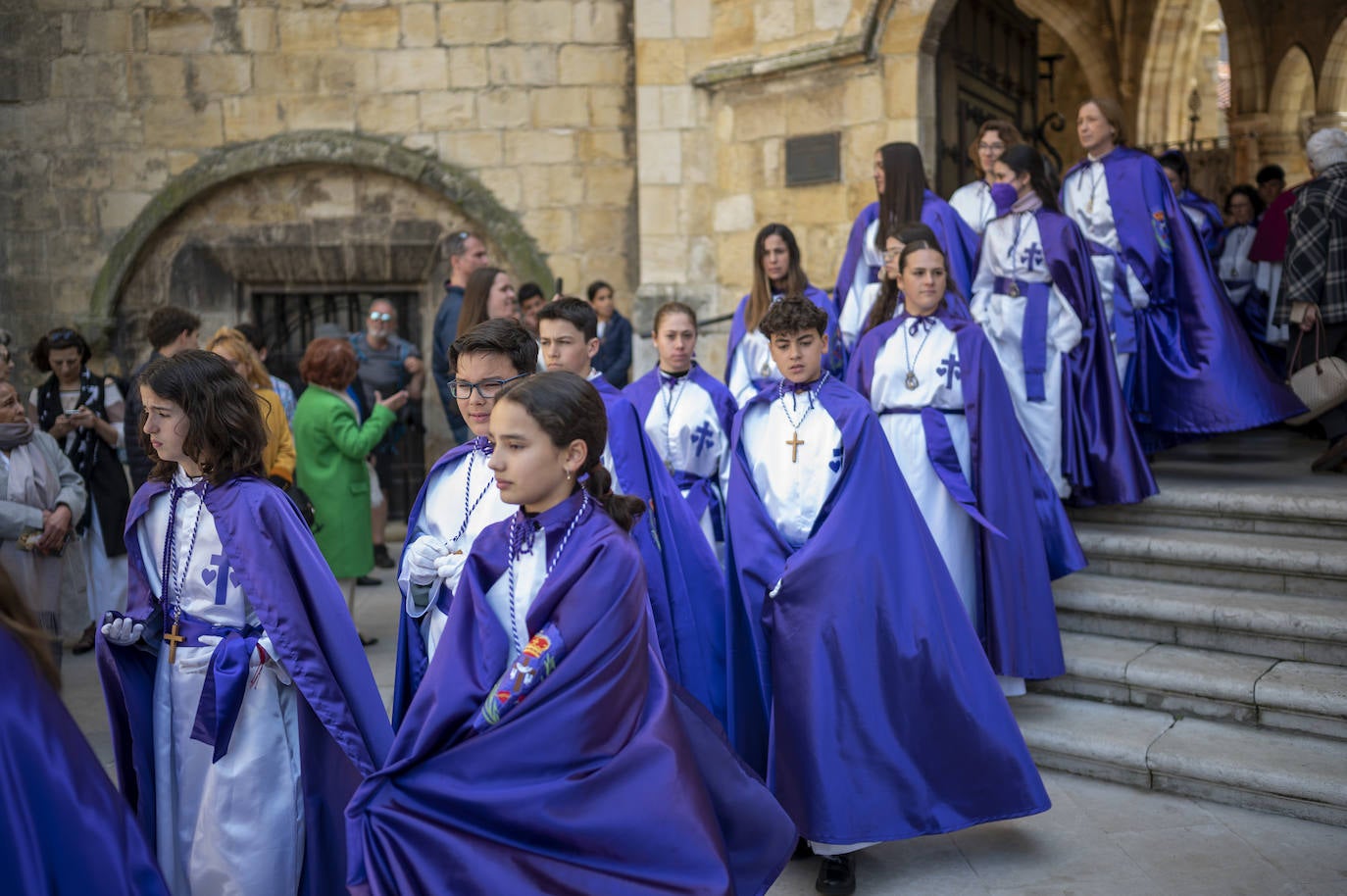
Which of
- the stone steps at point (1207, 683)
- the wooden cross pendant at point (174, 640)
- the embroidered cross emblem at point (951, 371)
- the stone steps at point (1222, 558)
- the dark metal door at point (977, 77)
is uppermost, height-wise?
the dark metal door at point (977, 77)

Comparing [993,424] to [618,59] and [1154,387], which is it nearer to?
[1154,387]

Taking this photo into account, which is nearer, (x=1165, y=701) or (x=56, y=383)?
(x=1165, y=701)

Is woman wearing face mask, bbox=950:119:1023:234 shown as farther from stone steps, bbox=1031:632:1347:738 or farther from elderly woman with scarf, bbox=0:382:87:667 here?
elderly woman with scarf, bbox=0:382:87:667

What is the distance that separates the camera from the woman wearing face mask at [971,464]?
4.67m

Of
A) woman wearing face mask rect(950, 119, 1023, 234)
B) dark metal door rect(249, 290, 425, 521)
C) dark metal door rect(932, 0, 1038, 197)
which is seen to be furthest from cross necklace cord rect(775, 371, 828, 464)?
dark metal door rect(249, 290, 425, 521)

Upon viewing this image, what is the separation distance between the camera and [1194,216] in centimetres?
804

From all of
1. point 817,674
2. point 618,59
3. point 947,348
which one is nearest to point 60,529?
point 817,674

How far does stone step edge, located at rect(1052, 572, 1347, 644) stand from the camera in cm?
486

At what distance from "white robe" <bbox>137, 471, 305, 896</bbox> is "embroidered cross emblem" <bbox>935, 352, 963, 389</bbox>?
2.70 m

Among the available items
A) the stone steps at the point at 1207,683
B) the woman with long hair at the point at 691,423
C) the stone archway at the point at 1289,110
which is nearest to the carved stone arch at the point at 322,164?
the woman with long hair at the point at 691,423

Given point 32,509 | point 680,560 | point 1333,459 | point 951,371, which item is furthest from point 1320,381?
point 32,509

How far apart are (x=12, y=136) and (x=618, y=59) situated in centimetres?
471

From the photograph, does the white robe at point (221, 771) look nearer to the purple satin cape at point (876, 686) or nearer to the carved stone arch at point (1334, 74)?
the purple satin cape at point (876, 686)

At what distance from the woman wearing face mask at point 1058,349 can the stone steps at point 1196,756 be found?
1330mm
